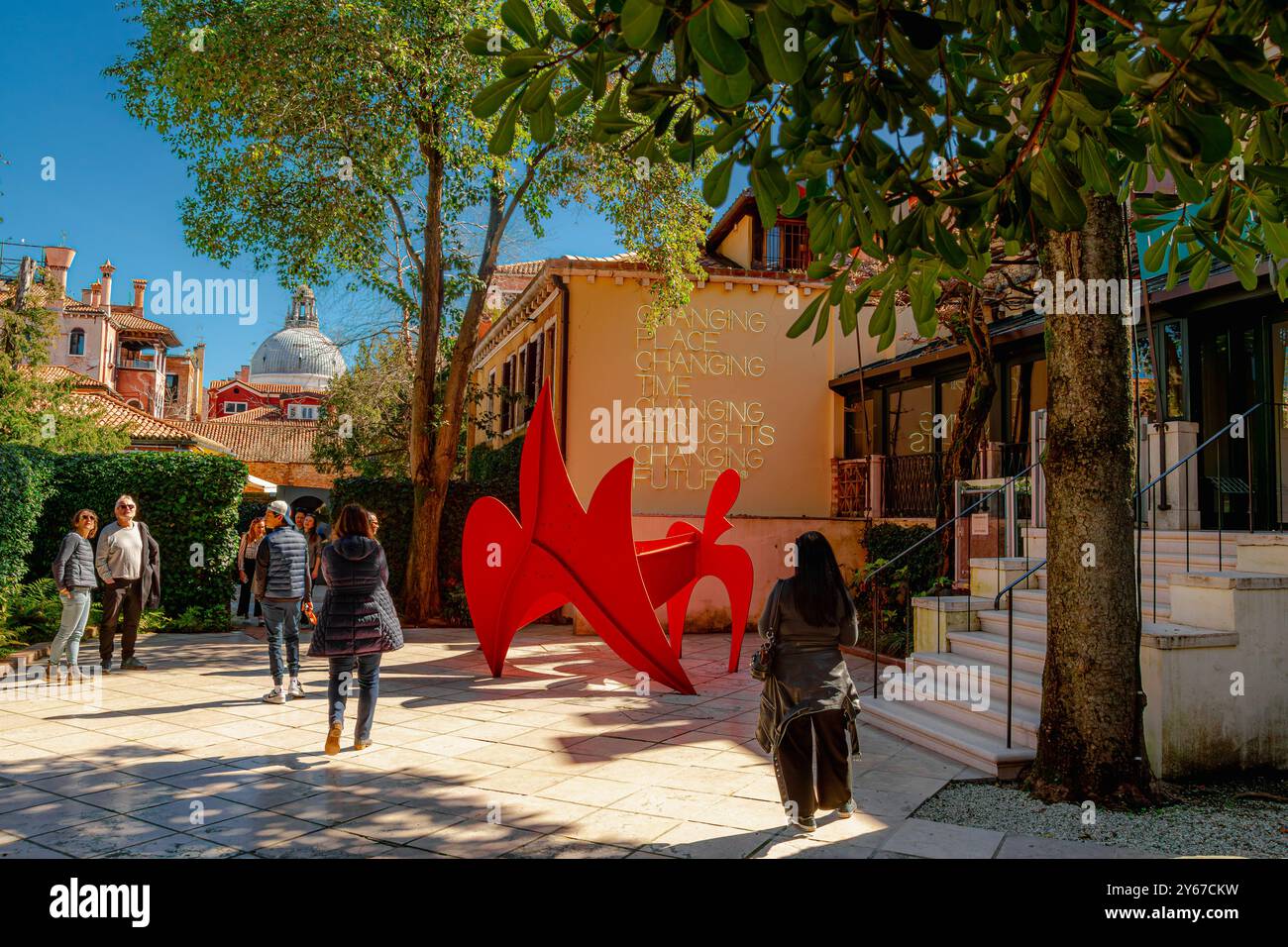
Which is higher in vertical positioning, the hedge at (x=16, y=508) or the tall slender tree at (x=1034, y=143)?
the tall slender tree at (x=1034, y=143)

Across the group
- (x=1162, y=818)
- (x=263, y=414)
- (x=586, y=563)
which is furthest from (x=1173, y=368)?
(x=263, y=414)

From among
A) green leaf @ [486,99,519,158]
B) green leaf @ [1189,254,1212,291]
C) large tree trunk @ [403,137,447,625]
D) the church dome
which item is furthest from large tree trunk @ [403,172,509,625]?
the church dome

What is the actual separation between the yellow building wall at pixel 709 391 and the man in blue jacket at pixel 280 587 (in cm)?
796

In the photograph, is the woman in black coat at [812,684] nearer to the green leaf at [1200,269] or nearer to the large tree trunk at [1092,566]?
the large tree trunk at [1092,566]

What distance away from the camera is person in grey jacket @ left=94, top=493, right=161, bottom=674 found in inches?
389

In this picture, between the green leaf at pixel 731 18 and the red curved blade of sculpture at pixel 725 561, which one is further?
the red curved blade of sculpture at pixel 725 561

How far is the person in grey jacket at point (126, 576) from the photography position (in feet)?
32.4

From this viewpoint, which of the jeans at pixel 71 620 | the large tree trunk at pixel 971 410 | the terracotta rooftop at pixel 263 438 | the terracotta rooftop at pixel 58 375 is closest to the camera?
the jeans at pixel 71 620

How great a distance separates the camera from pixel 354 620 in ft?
21.9

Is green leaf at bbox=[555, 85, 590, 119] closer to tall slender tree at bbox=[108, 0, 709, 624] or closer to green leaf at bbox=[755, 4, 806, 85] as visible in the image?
green leaf at bbox=[755, 4, 806, 85]

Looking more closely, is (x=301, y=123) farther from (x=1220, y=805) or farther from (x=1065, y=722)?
(x=1220, y=805)

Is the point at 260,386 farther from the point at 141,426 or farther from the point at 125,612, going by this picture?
the point at 125,612

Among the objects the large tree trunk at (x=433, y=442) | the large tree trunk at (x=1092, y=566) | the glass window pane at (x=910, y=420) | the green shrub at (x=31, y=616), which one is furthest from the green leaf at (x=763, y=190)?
the glass window pane at (x=910, y=420)

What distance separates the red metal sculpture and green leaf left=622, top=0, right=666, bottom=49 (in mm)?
7148
